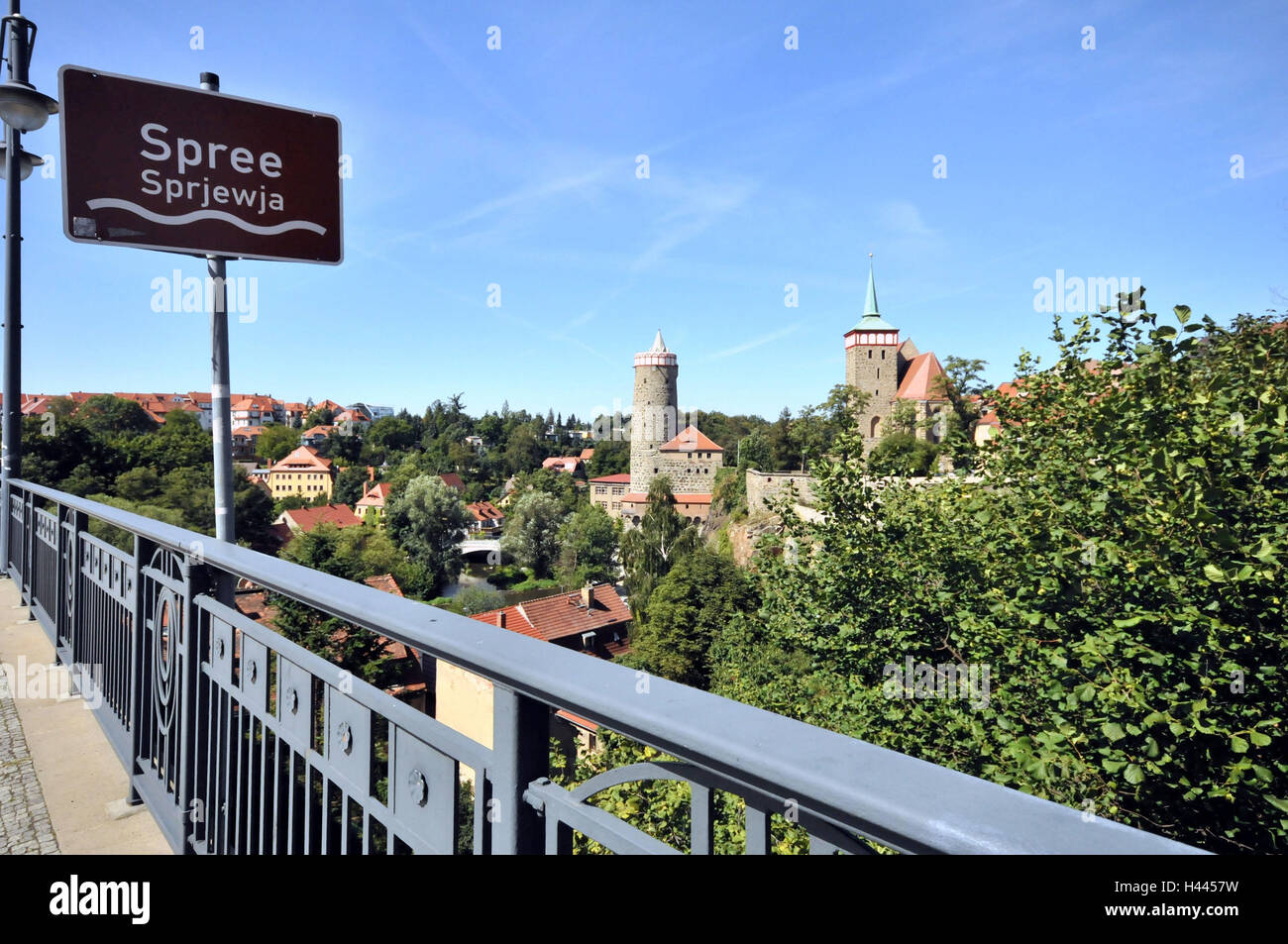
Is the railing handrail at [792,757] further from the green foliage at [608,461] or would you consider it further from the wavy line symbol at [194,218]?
the green foliage at [608,461]

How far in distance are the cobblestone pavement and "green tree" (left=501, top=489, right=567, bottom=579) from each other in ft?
172

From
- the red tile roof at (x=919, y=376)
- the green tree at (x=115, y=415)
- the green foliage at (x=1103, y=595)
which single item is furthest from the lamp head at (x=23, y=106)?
the green tree at (x=115, y=415)

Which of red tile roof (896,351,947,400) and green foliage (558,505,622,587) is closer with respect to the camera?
green foliage (558,505,622,587)

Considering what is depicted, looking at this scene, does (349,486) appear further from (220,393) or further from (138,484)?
(220,393)

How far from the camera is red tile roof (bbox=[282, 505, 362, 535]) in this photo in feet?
175

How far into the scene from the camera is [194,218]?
279cm

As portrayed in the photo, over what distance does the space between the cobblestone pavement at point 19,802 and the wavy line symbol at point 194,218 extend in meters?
2.06

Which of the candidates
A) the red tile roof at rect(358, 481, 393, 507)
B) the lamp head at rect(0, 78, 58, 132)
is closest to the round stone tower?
the red tile roof at rect(358, 481, 393, 507)

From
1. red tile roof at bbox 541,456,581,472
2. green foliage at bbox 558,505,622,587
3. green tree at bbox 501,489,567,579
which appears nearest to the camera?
green foliage at bbox 558,505,622,587

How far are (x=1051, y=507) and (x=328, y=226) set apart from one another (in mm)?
8834

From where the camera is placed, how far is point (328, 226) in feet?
10.2

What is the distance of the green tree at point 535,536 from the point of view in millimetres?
55812
